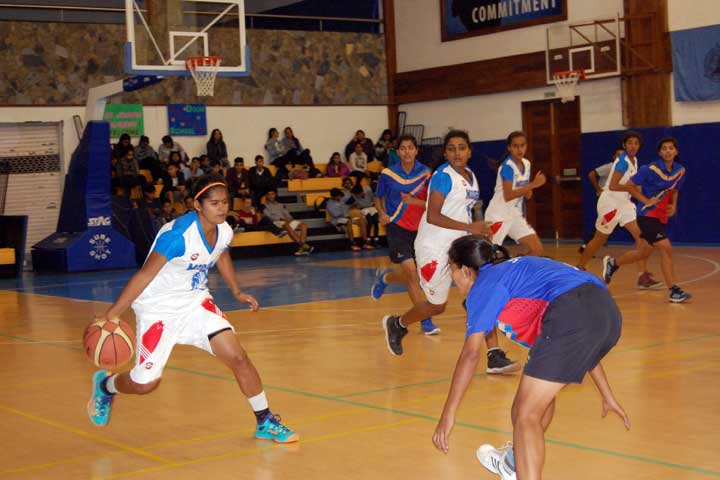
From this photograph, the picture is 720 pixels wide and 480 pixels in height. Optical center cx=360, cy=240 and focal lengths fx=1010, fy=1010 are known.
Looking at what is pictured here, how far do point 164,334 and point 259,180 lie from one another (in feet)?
54.1

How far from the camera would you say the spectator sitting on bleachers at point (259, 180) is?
22.0m

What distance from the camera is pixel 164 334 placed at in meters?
5.65

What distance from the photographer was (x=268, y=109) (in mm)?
24031

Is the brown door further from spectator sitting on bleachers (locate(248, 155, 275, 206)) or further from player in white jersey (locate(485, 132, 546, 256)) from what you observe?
player in white jersey (locate(485, 132, 546, 256))

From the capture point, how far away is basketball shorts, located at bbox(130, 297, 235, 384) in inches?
222

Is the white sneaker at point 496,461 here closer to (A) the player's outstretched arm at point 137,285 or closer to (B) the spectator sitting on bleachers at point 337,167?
(A) the player's outstretched arm at point 137,285

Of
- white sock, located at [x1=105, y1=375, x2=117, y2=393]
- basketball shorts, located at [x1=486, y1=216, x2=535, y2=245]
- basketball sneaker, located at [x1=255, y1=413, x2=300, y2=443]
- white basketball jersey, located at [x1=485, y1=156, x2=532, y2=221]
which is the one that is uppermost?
white basketball jersey, located at [x1=485, y1=156, x2=532, y2=221]

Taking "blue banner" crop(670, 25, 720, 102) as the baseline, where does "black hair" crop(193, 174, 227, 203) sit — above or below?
below

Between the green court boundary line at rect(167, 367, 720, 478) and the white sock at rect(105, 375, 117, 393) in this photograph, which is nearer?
the green court boundary line at rect(167, 367, 720, 478)

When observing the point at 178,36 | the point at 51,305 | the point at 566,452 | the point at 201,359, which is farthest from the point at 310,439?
the point at 178,36

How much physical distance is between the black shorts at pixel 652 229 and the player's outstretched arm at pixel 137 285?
7.33m

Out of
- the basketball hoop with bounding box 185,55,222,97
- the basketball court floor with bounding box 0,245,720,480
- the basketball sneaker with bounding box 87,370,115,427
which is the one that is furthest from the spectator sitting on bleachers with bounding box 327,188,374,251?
the basketball sneaker with bounding box 87,370,115,427

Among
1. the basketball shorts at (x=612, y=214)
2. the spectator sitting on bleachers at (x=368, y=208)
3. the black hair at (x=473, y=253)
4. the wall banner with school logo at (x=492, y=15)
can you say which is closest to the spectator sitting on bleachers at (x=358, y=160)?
the spectator sitting on bleachers at (x=368, y=208)

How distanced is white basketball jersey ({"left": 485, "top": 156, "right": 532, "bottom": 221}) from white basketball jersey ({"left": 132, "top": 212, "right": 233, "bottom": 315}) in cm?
472
